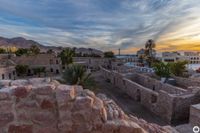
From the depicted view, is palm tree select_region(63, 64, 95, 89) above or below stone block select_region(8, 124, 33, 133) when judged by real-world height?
below

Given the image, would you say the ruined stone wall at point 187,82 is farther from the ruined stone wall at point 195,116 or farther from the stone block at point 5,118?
the stone block at point 5,118

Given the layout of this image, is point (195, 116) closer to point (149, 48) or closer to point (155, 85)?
point (155, 85)

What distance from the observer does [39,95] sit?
2398 mm

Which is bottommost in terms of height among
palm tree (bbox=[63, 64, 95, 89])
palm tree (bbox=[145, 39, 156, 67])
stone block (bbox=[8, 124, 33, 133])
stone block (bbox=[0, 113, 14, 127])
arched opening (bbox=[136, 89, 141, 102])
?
arched opening (bbox=[136, 89, 141, 102])

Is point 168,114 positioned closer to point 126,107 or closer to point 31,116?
point 126,107

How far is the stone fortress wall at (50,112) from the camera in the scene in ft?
7.77

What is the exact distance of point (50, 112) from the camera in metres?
2.42

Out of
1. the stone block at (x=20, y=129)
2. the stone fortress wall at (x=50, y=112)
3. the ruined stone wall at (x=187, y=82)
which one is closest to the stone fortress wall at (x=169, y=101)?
the ruined stone wall at (x=187, y=82)

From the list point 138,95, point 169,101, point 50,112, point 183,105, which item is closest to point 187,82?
point 138,95

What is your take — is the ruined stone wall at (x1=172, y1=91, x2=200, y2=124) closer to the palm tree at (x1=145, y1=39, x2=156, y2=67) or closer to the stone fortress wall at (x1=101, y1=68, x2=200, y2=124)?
the stone fortress wall at (x1=101, y1=68, x2=200, y2=124)

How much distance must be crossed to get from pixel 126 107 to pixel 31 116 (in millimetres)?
13384

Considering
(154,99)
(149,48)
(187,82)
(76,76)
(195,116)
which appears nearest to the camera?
(195,116)

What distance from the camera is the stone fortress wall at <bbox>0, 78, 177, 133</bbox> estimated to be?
237 cm

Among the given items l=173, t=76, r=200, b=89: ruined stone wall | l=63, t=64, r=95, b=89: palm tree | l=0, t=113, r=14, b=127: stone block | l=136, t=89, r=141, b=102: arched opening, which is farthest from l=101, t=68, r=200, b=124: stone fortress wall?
l=0, t=113, r=14, b=127: stone block
